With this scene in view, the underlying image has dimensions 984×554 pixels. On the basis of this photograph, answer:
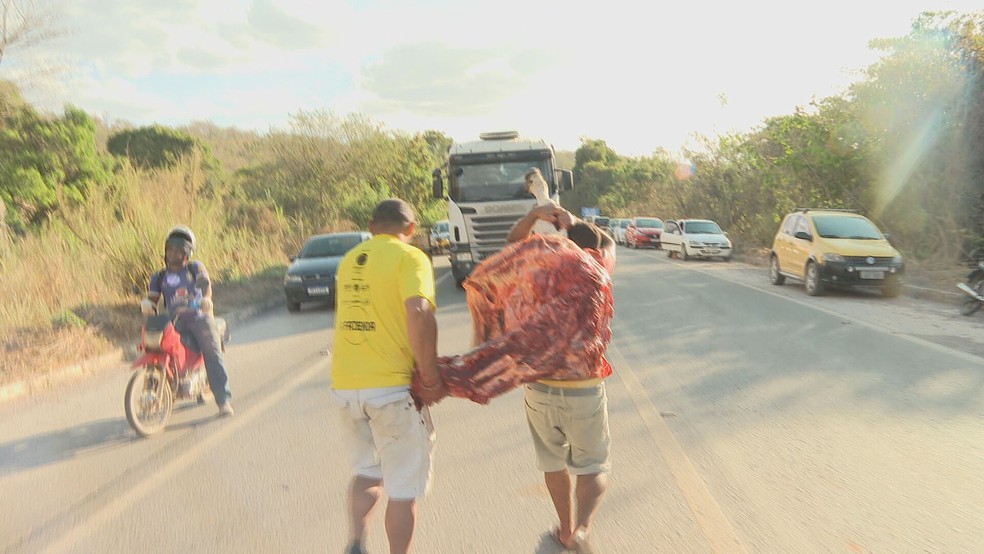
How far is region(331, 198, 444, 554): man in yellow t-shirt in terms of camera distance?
3.11 metres

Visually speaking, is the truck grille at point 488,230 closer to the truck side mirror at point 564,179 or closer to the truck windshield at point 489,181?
the truck windshield at point 489,181

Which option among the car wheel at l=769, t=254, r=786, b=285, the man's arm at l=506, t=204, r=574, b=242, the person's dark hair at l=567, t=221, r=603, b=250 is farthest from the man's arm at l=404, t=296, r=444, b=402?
the car wheel at l=769, t=254, r=786, b=285

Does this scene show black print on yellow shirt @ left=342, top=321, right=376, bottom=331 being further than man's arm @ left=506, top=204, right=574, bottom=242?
No

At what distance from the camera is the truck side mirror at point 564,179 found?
53.6 feet

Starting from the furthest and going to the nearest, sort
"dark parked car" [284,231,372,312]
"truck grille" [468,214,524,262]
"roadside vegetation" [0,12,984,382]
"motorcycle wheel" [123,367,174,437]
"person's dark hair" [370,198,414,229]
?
"truck grille" [468,214,524,262] < "dark parked car" [284,231,372,312] < "roadside vegetation" [0,12,984,382] < "motorcycle wheel" [123,367,174,437] < "person's dark hair" [370,198,414,229]

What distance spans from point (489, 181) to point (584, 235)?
1252 centimetres

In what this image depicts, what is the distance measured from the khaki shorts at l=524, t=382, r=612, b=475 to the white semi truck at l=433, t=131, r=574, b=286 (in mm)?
11906

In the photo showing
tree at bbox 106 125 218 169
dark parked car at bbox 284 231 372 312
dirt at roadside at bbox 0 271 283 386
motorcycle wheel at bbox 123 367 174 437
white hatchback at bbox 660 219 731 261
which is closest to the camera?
motorcycle wheel at bbox 123 367 174 437

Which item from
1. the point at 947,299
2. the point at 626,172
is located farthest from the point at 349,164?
the point at 626,172

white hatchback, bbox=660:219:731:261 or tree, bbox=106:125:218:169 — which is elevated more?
tree, bbox=106:125:218:169

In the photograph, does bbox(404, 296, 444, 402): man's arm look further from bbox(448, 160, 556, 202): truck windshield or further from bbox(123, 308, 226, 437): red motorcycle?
bbox(448, 160, 556, 202): truck windshield

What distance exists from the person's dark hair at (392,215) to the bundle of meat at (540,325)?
1.52 ft

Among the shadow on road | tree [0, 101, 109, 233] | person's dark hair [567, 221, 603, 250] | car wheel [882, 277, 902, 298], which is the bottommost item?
car wheel [882, 277, 902, 298]

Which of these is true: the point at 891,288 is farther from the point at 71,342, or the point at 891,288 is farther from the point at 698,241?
the point at 71,342
